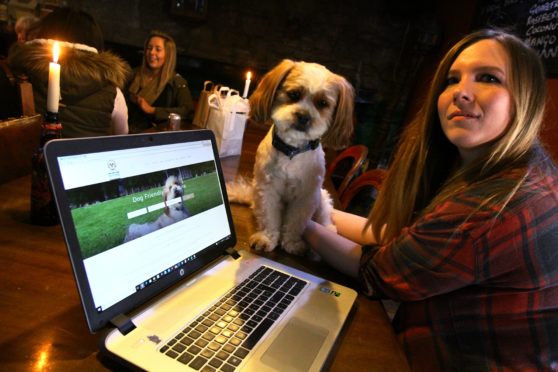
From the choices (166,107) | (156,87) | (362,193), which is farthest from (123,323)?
(156,87)

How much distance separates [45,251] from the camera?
80 centimetres

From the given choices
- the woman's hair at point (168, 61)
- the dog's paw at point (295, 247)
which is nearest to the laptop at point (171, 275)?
the dog's paw at point (295, 247)

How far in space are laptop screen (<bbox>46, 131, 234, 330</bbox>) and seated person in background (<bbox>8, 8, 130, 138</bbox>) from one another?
3.57ft

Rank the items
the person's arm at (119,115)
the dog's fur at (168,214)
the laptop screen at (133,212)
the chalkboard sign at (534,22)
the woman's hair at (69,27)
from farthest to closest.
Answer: the chalkboard sign at (534,22), the person's arm at (119,115), the woman's hair at (69,27), the dog's fur at (168,214), the laptop screen at (133,212)

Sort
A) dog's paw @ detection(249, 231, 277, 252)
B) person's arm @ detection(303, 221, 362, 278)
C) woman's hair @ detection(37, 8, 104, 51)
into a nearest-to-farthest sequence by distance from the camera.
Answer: person's arm @ detection(303, 221, 362, 278) < dog's paw @ detection(249, 231, 277, 252) < woman's hair @ detection(37, 8, 104, 51)

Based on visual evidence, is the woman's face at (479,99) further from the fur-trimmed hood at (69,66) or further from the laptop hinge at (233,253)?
the fur-trimmed hood at (69,66)

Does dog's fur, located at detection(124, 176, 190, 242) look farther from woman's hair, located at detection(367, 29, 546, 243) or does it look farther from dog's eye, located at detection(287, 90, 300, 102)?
dog's eye, located at detection(287, 90, 300, 102)

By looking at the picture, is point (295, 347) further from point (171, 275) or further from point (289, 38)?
point (289, 38)

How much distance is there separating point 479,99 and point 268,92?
0.79 m

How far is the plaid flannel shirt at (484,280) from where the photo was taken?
72cm

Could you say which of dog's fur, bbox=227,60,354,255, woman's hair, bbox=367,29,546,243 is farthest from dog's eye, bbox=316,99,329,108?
woman's hair, bbox=367,29,546,243

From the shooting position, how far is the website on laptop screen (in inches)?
22.2

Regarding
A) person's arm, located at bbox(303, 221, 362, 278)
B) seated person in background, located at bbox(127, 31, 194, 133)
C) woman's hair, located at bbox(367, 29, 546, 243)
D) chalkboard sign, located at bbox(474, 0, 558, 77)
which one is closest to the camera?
woman's hair, located at bbox(367, 29, 546, 243)

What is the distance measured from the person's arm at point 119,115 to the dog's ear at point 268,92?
2.81 feet
